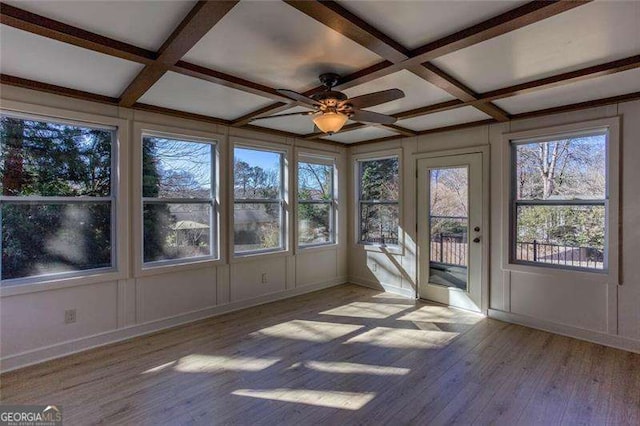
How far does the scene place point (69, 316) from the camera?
308 centimetres

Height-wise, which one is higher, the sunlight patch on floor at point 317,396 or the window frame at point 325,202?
the window frame at point 325,202

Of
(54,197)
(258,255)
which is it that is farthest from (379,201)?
(54,197)

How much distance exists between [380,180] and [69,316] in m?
4.29

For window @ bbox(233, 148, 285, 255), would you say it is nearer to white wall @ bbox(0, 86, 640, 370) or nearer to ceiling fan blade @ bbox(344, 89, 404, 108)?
white wall @ bbox(0, 86, 640, 370)

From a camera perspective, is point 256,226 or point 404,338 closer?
point 404,338

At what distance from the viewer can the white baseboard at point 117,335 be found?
2820 millimetres

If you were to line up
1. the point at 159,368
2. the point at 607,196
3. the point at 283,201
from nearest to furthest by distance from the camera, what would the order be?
the point at 159,368
the point at 607,196
the point at 283,201

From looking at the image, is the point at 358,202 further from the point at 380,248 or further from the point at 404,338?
the point at 404,338

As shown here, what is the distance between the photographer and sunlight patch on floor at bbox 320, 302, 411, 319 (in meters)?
4.12

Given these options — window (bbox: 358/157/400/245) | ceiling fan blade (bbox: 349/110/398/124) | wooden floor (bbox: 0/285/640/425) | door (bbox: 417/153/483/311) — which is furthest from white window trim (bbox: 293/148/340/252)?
ceiling fan blade (bbox: 349/110/398/124)

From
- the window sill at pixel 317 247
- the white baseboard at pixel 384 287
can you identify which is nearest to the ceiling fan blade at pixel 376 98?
the window sill at pixel 317 247

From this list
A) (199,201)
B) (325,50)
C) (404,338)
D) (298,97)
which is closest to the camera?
(325,50)

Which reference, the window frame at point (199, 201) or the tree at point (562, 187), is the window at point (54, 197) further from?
the tree at point (562, 187)

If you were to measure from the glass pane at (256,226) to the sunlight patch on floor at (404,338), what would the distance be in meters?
1.91
